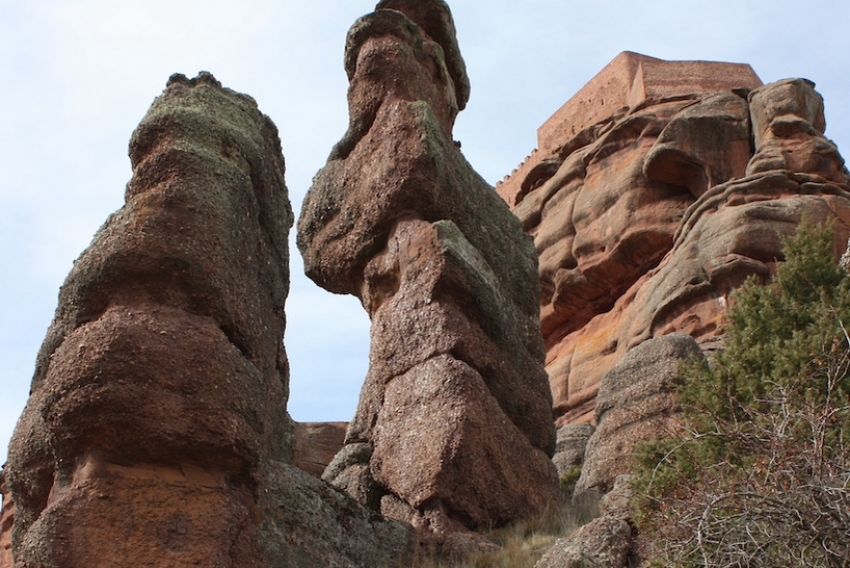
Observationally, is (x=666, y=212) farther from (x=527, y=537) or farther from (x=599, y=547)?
(x=599, y=547)

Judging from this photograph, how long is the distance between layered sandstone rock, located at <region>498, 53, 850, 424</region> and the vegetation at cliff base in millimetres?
9193

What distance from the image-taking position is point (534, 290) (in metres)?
15.9

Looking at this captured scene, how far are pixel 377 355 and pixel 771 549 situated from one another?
635 cm

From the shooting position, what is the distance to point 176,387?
9125 millimetres

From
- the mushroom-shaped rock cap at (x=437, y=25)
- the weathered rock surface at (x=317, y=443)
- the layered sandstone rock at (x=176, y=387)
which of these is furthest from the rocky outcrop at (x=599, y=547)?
the weathered rock surface at (x=317, y=443)

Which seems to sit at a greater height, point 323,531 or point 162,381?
point 162,381

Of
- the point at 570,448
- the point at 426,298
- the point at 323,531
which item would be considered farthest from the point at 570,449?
the point at 323,531

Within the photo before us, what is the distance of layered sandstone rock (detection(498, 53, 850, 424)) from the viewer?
2506cm

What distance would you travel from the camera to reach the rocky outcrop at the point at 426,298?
41.7ft

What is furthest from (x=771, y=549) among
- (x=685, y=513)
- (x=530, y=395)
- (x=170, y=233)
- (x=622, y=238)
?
(x=622, y=238)

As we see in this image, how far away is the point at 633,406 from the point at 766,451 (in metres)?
6.89

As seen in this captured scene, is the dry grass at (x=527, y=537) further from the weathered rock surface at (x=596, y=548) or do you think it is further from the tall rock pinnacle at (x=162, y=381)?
the tall rock pinnacle at (x=162, y=381)

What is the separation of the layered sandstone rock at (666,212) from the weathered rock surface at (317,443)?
5418 millimetres

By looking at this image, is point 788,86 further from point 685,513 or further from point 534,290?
point 685,513
